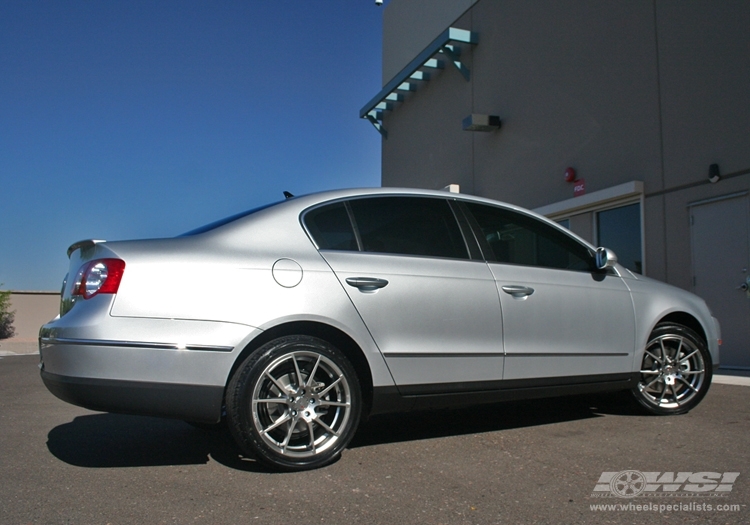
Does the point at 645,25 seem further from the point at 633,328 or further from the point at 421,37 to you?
the point at 421,37

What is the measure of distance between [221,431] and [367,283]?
5.13 ft

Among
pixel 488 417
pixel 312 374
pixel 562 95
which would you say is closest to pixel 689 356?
pixel 488 417

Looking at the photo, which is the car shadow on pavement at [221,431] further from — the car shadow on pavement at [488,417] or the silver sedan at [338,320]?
the silver sedan at [338,320]

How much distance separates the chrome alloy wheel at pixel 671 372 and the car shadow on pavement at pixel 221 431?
21 centimetres

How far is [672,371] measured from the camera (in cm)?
465

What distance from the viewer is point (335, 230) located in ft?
12.0

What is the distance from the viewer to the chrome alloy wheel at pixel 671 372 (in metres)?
4.61

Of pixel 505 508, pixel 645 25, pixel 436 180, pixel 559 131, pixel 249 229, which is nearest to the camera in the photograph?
pixel 505 508

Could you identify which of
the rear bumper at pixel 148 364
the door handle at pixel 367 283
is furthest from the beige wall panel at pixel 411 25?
the rear bumper at pixel 148 364

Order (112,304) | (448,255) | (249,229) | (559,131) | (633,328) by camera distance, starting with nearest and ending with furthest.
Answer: (112,304), (249,229), (448,255), (633,328), (559,131)

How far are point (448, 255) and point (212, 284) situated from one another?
4.75 feet

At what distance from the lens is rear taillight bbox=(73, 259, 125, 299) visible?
3.11m

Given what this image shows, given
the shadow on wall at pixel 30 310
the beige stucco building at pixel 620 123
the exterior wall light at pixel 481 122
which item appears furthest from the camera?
the shadow on wall at pixel 30 310

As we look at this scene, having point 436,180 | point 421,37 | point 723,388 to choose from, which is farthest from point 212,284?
point 421,37
